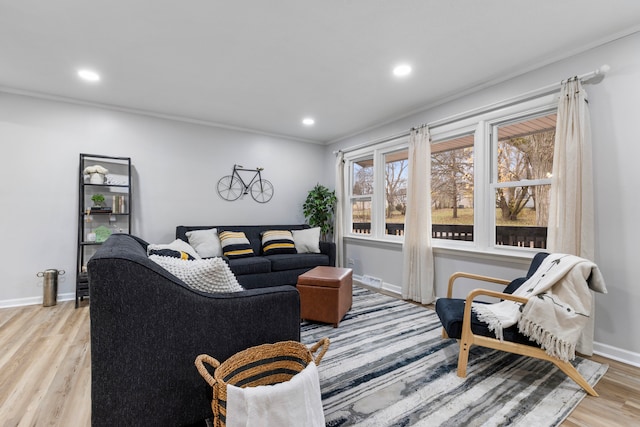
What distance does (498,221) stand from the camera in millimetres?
3014

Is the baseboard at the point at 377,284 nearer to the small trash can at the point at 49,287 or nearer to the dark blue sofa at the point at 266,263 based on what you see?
the dark blue sofa at the point at 266,263

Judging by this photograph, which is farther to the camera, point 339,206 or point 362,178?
point 339,206

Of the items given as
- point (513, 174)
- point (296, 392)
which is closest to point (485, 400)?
point (296, 392)

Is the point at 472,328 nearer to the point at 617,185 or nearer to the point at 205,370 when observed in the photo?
the point at 617,185

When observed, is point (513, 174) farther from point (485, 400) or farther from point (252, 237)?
point (252, 237)

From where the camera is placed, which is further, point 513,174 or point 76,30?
point 513,174

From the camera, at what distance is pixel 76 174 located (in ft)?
11.8

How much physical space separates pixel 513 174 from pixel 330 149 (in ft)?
10.4

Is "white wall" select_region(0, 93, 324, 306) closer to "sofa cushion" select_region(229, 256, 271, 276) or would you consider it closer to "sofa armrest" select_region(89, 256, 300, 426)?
"sofa cushion" select_region(229, 256, 271, 276)

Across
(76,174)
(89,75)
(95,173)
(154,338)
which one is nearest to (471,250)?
(154,338)

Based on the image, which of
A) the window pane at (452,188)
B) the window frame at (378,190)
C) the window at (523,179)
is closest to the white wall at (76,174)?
the window frame at (378,190)

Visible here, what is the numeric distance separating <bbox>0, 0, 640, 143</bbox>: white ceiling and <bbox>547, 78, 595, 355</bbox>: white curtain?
506 millimetres

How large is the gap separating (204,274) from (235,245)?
253cm

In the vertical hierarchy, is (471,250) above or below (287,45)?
below
